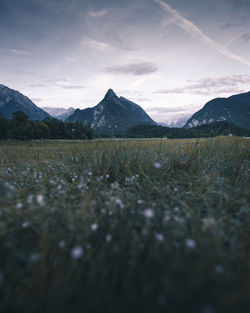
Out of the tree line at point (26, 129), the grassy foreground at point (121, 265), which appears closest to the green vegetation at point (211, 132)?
the grassy foreground at point (121, 265)

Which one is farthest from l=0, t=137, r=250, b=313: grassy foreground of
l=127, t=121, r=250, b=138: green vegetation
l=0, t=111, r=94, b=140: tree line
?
l=0, t=111, r=94, b=140: tree line

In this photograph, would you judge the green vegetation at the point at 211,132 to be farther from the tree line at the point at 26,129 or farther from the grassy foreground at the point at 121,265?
the tree line at the point at 26,129

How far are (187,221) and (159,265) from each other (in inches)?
25.5

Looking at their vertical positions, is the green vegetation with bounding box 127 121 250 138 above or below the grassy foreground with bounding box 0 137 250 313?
above

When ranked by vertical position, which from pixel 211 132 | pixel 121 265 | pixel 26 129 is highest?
pixel 211 132

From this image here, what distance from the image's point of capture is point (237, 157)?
12.3 feet

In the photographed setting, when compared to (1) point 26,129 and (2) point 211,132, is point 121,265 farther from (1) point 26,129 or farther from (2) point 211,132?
(1) point 26,129

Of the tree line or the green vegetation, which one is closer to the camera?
the green vegetation

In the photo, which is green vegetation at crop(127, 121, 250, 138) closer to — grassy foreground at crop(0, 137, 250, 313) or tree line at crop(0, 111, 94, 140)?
grassy foreground at crop(0, 137, 250, 313)

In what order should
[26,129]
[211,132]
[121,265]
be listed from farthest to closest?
[26,129]
[211,132]
[121,265]

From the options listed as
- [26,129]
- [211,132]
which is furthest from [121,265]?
[26,129]

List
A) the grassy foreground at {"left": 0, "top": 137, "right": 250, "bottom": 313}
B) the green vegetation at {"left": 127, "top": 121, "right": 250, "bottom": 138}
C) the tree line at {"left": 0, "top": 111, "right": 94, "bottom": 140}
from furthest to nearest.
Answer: the tree line at {"left": 0, "top": 111, "right": 94, "bottom": 140}
the green vegetation at {"left": 127, "top": 121, "right": 250, "bottom": 138}
the grassy foreground at {"left": 0, "top": 137, "right": 250, "bottom": 313}

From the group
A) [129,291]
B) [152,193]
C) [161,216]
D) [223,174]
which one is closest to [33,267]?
[129,291]

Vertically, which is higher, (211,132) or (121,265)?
(211,132)
